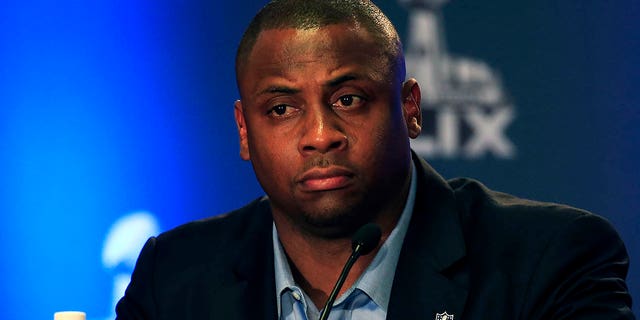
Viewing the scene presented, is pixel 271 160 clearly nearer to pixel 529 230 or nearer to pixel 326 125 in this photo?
pixel 326 125

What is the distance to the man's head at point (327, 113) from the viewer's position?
274 cm

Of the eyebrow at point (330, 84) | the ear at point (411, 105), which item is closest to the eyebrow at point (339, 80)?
the eyebrow at point (330, 84)

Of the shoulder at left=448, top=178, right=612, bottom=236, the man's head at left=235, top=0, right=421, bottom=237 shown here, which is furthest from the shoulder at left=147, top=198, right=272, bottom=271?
the shoulder at left=448, top=178, right=612, bottom=236

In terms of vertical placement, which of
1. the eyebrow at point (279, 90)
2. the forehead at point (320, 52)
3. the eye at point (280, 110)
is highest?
the forehead at point (320, 52)

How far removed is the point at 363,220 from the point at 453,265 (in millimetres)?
269

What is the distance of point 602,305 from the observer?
103 inches

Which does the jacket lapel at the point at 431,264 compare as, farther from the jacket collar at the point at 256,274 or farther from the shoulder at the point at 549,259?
the jacket collar at the point at 256,274

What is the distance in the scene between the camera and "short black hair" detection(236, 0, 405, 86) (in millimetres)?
2848

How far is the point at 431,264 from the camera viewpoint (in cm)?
289

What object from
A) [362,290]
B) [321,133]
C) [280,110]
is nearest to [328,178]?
[321,133]

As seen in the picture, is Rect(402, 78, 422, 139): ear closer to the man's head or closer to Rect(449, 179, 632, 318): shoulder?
the man's head

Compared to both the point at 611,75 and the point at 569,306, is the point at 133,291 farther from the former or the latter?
the point at 611,75

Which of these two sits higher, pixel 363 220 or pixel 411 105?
pixel 411 105

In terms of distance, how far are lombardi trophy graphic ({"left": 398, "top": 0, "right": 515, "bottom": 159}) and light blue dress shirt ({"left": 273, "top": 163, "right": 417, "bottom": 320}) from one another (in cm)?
127
